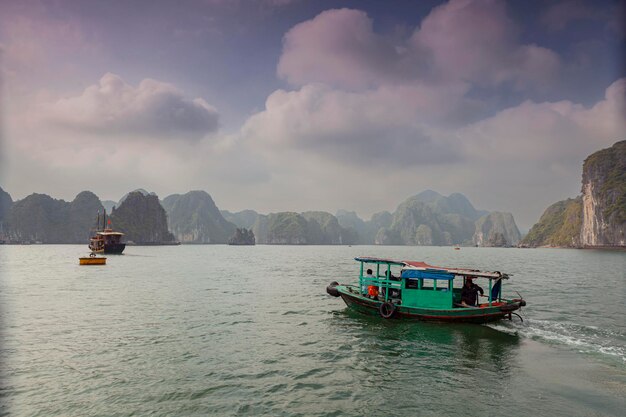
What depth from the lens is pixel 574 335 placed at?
20781mm

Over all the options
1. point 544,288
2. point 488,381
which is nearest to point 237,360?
point 488,381

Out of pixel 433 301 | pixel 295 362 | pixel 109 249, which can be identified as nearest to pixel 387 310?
pixel 433 301

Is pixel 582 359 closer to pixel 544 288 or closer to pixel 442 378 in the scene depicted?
pixel 442 378

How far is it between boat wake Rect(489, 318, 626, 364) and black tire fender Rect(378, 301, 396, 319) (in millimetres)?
6515

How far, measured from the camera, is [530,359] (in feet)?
54.4

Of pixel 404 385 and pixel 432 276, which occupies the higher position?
pixel 432 276

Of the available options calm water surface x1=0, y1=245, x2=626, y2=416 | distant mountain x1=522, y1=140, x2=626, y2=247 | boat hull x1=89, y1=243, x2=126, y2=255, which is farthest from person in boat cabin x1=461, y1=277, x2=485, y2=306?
distant mountain x1=522, y1=140, x2=626, y2=247

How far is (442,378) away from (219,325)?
45.5 ft

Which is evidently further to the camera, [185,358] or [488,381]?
[185,358]

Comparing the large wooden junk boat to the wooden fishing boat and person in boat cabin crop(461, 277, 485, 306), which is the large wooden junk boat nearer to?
the wooden fishing boat

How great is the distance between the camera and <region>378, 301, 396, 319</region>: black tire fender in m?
23.3

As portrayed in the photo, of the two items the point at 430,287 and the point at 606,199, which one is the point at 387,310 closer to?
the point at 430,287

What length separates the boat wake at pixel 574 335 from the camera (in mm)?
18188

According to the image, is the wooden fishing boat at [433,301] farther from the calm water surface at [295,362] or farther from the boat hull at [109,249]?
the boat hull at [109,249]
